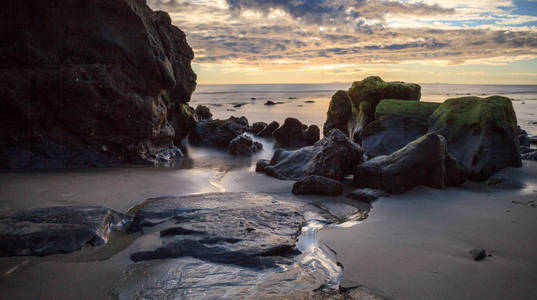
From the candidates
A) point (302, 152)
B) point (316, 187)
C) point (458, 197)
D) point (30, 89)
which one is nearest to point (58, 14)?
point (30, 89)

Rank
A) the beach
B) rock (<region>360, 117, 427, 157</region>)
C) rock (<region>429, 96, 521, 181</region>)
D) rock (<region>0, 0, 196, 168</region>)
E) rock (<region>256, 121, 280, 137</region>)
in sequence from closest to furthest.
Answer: the beach < rock (<region>429, 96, 521, 181</region>) < rock (<region>0, 0, 196, 168</region>) < rock (<region>360, 117, 427, 157</region>) < rock (<region>256, 121, 280, 137</region>)

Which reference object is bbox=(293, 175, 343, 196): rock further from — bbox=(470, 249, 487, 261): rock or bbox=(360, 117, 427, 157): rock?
bbox=(360, 117, 427, 157): rock

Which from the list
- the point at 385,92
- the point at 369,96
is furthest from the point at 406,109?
the point at 369,96

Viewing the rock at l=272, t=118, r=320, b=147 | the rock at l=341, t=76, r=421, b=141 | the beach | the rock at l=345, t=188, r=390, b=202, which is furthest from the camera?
the rock at l=272, t=118, r=320, b=147

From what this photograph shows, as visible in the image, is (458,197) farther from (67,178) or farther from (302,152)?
(67,178)

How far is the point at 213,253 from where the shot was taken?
141 inches

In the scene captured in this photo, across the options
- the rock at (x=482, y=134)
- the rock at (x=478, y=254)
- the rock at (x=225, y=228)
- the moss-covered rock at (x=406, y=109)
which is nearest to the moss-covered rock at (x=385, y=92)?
the moss-covered rock at (x=406, y=109)

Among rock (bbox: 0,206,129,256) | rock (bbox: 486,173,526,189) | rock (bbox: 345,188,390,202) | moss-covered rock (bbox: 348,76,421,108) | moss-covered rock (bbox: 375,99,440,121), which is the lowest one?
rock (bbox: 345,188,390,202)

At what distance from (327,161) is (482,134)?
3.67 meters

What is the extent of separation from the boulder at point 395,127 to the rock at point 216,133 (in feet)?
16.5

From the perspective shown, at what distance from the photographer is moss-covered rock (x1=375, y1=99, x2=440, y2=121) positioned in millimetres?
10523

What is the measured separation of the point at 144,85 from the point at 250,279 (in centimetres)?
724

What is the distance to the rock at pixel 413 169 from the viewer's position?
6.28 metres

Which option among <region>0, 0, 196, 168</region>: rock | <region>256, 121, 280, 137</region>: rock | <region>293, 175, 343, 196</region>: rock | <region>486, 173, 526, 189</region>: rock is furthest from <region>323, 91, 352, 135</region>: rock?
<region>293, 175, 343, 196</region>: rock
